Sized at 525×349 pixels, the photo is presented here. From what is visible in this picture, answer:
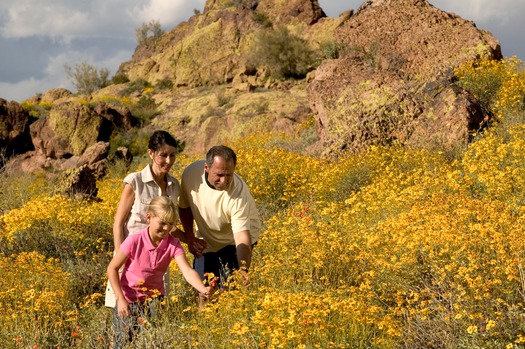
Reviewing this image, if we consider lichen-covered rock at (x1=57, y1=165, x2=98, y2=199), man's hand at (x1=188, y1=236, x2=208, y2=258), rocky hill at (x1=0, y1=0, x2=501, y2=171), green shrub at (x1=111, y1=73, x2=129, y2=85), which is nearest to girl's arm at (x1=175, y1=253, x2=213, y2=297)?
man's hand at (x1=188, y1=236, x2=208, y2=258)

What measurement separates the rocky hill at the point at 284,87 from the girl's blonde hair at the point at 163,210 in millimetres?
7801

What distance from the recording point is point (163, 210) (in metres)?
4.19

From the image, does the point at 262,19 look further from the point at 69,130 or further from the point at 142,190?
the point at 142,190

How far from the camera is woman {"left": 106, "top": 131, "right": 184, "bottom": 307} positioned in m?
4.56

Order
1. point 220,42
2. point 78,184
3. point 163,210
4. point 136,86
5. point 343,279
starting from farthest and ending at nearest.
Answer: point 136,86 → point 220,42 → point 78,184 → point 343,279 → point 163,210

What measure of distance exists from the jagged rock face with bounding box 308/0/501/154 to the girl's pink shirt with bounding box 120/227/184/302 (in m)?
7.84

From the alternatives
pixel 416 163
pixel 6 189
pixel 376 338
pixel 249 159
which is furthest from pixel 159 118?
pixel 376 338

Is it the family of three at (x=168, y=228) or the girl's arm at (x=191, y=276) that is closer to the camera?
the girl's arm at (x=191, y=276)

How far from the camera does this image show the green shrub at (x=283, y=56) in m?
23.3

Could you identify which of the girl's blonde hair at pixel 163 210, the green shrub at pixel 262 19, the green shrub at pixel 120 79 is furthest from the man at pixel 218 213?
the green shrub at pixel 120 79

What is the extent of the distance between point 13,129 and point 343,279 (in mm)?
17365

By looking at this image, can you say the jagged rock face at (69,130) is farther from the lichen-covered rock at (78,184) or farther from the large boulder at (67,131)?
the lichen-covered rock at (78,184)

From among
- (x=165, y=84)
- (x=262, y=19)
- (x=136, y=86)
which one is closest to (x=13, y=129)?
(x=165, y=84)

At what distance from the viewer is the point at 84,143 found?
64.4 feet
